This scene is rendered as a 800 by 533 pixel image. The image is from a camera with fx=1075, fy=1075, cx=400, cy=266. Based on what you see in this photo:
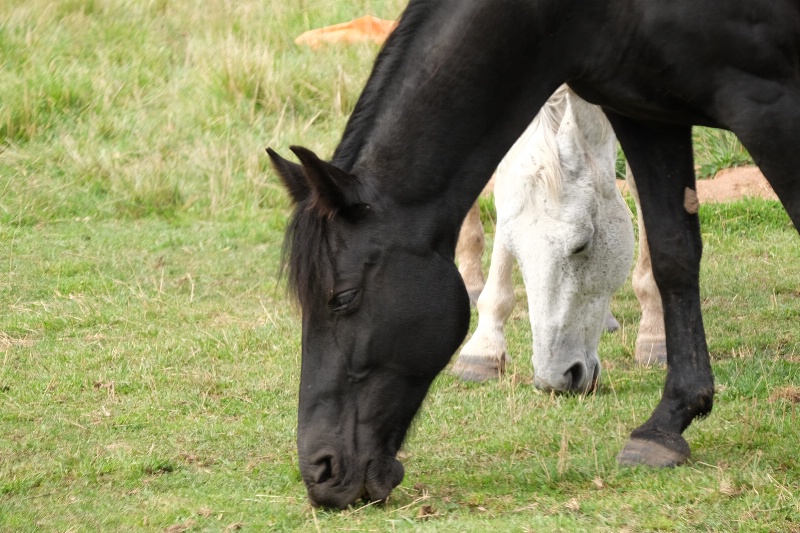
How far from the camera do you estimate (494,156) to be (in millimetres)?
3695

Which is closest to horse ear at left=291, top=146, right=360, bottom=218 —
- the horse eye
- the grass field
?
the horse eye

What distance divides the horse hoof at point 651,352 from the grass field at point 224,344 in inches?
6.4

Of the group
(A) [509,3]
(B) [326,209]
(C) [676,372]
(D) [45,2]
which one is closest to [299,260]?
(B) [326,209]

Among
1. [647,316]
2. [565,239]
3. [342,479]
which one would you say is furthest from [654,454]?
[647,316]

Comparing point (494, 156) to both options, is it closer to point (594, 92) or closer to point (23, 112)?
point (594, 92)

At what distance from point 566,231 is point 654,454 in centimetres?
102

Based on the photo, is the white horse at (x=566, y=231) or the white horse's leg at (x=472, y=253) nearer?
the white horse at (x=566, y=231)

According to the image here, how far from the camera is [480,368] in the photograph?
538 cm

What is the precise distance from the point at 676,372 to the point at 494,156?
1.18m

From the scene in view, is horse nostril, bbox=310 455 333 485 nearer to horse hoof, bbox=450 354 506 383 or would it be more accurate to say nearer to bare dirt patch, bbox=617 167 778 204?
horse hoof, bbox=450 354 506 383

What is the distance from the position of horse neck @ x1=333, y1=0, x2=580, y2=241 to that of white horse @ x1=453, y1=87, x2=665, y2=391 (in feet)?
3.20

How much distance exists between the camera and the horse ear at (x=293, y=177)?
3.44 meters

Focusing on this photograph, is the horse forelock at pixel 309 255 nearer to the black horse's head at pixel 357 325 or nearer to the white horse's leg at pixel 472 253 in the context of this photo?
the black horse's head at pixel 357 325

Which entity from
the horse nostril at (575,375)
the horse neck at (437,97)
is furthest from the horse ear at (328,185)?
the horse nostril at (575,375)
